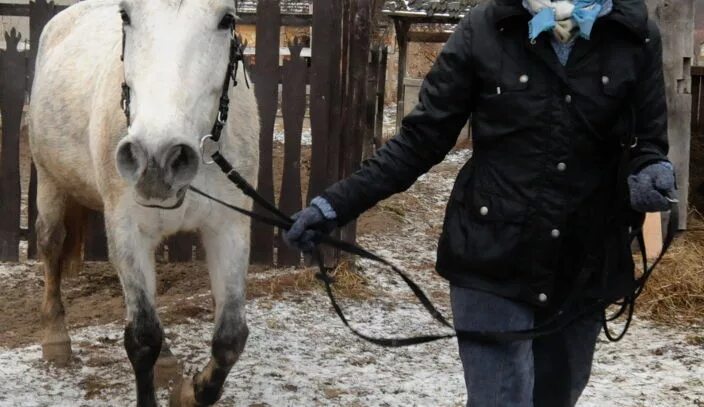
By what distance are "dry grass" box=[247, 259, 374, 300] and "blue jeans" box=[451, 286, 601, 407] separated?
3.26 metres

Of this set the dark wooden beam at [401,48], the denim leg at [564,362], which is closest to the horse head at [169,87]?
the denim leg at [564,362]

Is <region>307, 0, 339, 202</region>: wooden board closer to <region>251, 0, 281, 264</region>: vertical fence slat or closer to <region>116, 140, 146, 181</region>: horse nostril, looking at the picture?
<region>251, 0, 281, 264</region>: vertical fence slat

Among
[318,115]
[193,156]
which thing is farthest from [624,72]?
[318,115]

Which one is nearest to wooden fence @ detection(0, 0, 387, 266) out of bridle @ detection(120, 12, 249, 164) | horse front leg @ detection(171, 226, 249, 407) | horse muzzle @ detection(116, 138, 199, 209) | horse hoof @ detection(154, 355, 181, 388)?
horse hoof @ detection(154, 355, 181, 388)

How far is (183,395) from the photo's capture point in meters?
3.93

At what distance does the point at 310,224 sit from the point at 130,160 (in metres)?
0.57

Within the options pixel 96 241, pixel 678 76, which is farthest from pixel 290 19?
pixel 678 76

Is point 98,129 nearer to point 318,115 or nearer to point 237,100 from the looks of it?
point 237,100

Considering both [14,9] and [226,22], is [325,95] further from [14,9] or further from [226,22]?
[226,22]

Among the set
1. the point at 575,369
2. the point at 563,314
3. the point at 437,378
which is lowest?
the point at 437,378

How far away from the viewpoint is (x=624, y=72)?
8.15 feet

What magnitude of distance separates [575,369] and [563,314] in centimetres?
23

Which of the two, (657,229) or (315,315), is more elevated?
(657,229)

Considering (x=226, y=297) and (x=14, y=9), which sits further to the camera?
(x=14, y=9)
